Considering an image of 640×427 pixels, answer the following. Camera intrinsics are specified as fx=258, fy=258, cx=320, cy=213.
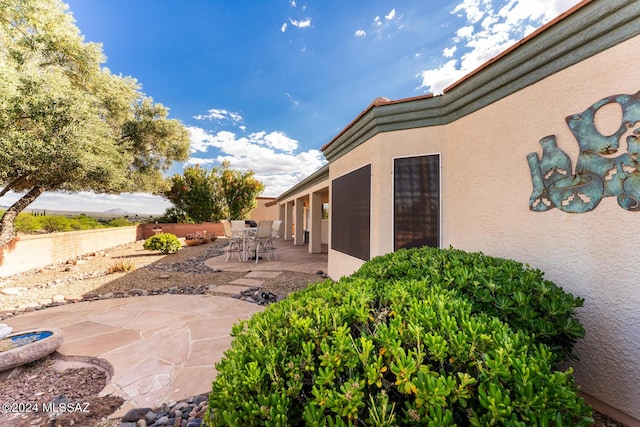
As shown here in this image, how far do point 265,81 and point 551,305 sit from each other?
37.0 ft

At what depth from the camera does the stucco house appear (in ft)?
6.76

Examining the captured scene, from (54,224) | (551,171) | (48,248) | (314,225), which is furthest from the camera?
(314,225)

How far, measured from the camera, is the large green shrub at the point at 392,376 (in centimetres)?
94

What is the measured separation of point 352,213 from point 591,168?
145 inches

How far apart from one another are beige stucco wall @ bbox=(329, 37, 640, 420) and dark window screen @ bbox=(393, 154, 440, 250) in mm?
152

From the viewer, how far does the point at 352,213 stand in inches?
217

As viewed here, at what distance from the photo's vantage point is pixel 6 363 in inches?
98.4

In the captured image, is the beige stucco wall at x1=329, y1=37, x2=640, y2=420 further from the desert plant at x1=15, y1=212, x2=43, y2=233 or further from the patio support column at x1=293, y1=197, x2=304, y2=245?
the desert plant at x1=15, y1=212, x2=43, y2=233

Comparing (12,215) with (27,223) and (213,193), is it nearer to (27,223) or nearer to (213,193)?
(27,223)

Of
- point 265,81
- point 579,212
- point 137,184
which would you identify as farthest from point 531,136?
point 137,184

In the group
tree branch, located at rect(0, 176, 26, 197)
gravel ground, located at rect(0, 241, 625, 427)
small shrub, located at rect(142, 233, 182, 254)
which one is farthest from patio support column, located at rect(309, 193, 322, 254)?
tree branch, located at rect(0, 176, 26, 197)

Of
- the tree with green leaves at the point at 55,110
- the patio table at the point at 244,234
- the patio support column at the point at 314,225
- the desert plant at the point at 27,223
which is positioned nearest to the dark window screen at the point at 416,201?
the patio table at the point at 244,234

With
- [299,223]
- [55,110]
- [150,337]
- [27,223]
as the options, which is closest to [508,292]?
[150,337]

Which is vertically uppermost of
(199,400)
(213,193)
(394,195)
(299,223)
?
(213,193)
